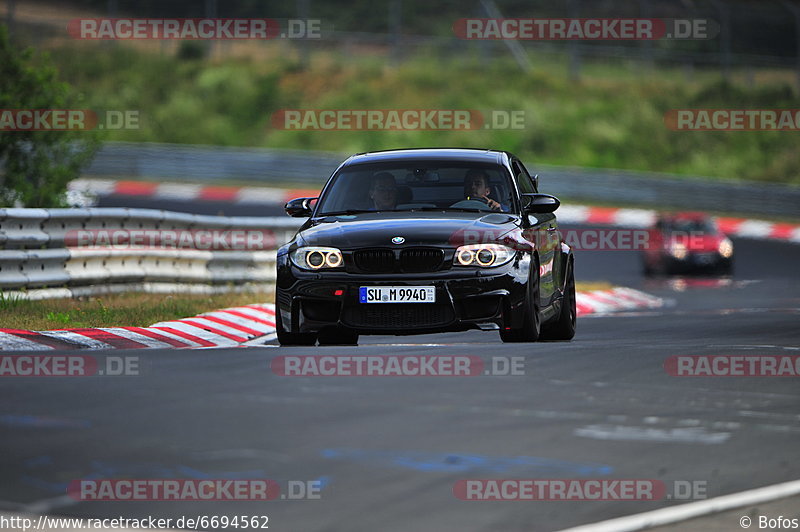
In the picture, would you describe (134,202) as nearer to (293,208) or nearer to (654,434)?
(293,208)

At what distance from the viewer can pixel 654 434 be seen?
25.5 ft

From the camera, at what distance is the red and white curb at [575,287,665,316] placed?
19234 mm

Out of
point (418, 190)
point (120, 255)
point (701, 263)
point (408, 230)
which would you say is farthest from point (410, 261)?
point (701, 263)

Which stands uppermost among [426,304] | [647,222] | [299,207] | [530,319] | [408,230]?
[299,207]

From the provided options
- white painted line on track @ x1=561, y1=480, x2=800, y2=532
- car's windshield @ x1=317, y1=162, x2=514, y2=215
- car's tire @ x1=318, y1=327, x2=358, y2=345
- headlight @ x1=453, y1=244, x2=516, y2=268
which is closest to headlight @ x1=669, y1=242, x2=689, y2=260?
car's windshield @ x1=317, y1=162, x2=514, y2=215

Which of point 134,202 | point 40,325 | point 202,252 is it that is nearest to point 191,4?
point 134,202

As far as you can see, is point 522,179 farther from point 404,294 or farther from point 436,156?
point 404,294

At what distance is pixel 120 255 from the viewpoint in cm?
1675

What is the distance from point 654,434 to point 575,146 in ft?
144

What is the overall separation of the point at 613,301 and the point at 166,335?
9098 mm

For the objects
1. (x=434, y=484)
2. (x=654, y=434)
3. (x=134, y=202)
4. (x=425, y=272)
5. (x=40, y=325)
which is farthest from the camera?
(x=134, y=202)

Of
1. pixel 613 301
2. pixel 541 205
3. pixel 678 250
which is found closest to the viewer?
pixel 541 205

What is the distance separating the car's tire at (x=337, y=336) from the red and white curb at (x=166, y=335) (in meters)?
1.50

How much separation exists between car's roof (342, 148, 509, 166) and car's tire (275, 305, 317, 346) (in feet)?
A: 5.80
